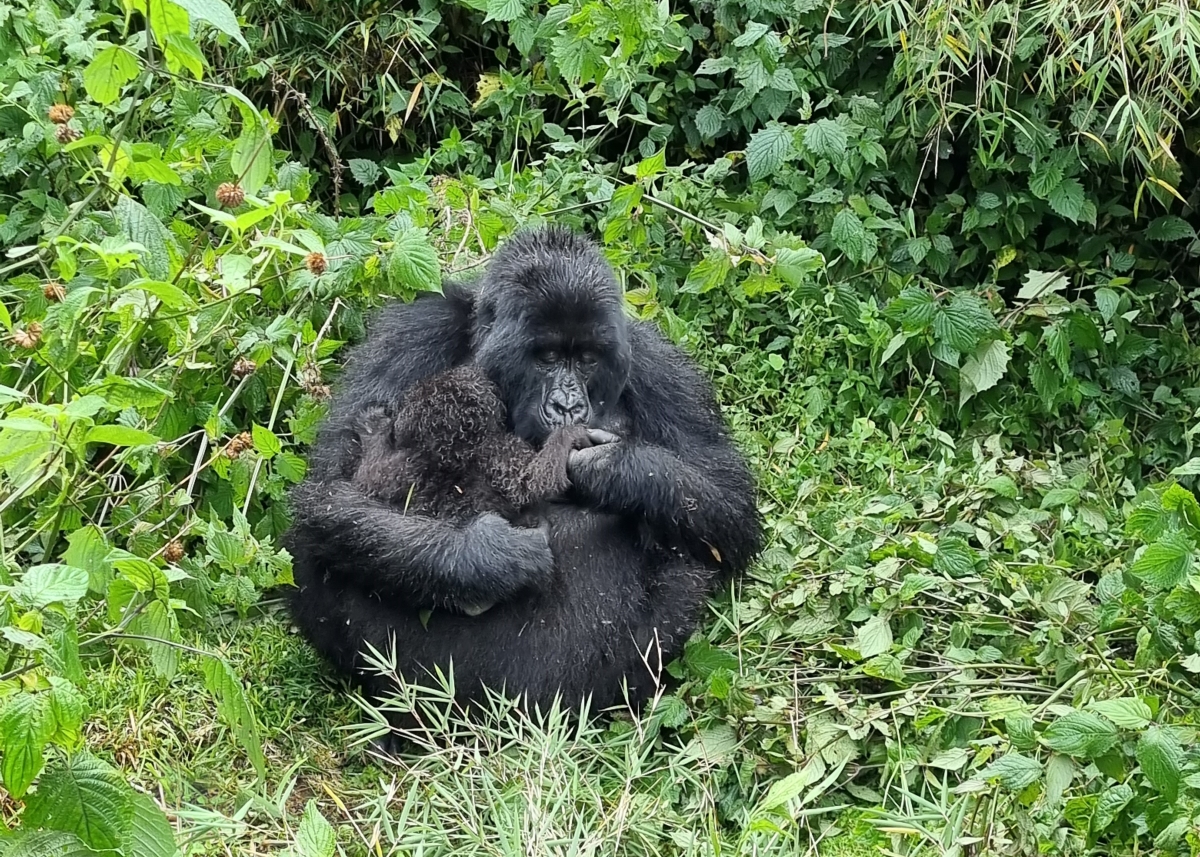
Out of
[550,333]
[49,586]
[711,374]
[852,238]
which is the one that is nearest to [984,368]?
[852,238]

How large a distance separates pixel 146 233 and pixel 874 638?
2.10 metres

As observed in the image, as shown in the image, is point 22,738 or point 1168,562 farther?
point 1168,562

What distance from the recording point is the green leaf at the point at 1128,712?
2.97 meters

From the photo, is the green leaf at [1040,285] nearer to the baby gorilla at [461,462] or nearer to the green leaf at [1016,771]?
the baby gorilla at [461,462]

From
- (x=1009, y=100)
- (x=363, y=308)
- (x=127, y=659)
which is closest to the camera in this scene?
(x=127, y=659)

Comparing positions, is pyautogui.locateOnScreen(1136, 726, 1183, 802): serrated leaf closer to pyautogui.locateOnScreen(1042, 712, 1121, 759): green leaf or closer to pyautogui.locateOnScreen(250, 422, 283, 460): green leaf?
pyautogui.locateOnScreen(1042, 712, 1121, 759): green leaf

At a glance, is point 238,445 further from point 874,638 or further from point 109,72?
point 874,638

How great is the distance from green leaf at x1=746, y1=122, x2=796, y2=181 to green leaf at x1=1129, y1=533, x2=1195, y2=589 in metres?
2.50

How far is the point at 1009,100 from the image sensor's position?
535 centimetres

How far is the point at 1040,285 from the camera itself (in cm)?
525

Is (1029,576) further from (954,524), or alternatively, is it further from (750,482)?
(750,482)

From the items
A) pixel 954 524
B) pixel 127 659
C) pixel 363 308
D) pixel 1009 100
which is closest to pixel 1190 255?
pixel 1009 100

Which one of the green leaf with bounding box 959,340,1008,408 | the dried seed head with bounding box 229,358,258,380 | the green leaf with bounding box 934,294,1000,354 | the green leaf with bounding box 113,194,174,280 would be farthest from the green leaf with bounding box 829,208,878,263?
the green leaf with bounding box 113,194,174,280

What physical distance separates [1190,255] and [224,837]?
13.0ft
